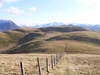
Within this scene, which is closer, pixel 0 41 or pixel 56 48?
pixel 56 48

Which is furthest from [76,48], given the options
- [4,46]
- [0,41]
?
[0,41]

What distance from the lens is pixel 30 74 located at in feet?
59.4

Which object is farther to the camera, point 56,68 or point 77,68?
point 77,68

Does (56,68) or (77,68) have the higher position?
(56,68)

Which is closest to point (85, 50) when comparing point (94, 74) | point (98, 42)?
point (98, 42)

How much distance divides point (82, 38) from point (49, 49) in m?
36.1

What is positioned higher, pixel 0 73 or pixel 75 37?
pixel 0 73

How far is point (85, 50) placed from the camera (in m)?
90.6

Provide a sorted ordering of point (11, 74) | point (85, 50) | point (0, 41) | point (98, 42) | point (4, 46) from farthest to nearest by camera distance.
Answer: point (0, 41)
point (4, 46)
point (98, 42)
point (85, 50)
point (11, 74)

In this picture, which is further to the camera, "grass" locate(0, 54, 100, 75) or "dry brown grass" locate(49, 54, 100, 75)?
"dry brown grass" locate(49, 54, 100, 75)

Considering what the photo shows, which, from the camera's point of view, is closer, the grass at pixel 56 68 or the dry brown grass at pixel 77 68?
the grass at pixel 56 68

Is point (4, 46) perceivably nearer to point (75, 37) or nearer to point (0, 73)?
point (75, 37)

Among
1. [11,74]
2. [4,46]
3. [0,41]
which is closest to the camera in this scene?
[11,74]

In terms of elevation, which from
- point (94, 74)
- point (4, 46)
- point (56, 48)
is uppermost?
point (94, 74)
